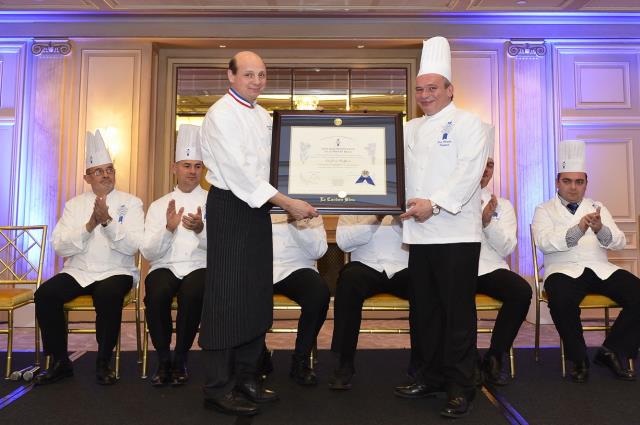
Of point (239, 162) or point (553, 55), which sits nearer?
point (239, 162)

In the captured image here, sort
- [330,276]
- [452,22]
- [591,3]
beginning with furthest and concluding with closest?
[330,276] → [452,22] → [591,3]

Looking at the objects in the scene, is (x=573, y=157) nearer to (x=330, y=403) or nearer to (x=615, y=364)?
(x=615, y=364)

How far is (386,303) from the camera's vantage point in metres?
2.87

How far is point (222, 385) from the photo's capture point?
7.68ft

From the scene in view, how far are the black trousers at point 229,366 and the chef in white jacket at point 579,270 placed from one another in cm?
166

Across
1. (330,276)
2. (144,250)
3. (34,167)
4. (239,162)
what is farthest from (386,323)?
(34,167)

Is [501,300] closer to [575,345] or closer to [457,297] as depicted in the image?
[575,345]

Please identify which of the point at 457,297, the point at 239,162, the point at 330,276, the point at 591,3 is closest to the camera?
the point at 239,162

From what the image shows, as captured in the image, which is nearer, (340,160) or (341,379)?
(340,160)

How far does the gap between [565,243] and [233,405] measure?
2026 millimetres

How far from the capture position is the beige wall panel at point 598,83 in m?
5.26

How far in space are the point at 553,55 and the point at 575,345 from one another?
3420 millimetres

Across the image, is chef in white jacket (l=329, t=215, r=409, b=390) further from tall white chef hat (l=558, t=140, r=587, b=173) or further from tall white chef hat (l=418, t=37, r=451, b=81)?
tall white chef hat (l=558, t=140, r=587, b=173)

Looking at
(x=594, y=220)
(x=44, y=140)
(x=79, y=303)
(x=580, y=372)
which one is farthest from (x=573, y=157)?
(x=44, y=140)
